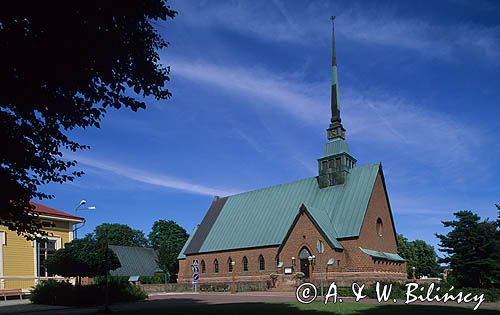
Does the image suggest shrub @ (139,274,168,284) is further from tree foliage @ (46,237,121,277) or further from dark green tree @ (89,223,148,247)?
dark green tree @ (89,223,148,247)

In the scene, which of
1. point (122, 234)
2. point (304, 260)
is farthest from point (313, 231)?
point (122, 234)

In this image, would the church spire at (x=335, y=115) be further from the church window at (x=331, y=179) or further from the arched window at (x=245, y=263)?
the arched window at (x=245, y=263)

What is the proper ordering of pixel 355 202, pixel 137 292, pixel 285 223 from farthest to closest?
pixel 285 223, pixel 355 202, pixel 137 292

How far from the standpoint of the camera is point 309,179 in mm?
50656

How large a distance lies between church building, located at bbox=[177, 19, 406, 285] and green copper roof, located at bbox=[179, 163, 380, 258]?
0.10m

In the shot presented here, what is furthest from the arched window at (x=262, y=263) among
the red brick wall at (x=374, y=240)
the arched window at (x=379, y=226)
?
the arched window at (x=379, y=226)

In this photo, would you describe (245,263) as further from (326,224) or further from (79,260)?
(79,260)

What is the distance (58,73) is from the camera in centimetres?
1052

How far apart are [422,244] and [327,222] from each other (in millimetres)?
44542

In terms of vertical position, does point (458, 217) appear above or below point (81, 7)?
below

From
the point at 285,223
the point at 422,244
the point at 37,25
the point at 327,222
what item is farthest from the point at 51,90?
the point at 422,244

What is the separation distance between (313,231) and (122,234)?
A: 7575cm

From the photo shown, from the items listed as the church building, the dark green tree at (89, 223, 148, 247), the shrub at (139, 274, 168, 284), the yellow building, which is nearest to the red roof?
the yellow building

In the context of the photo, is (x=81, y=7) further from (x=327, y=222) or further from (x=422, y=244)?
(x=422, y=244)
